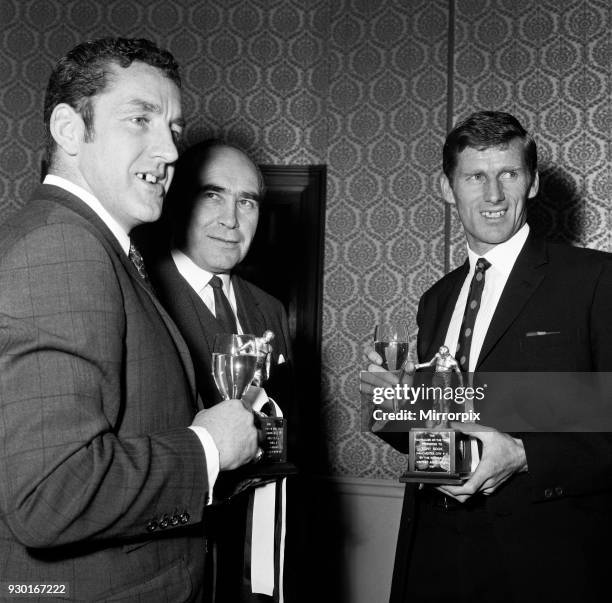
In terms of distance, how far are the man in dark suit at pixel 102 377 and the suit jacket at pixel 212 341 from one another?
1.44ft

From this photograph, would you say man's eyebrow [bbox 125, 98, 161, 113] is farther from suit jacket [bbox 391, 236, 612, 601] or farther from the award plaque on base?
suit jacket [bbox 391, 236, 612, 601]

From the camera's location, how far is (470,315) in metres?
2.65

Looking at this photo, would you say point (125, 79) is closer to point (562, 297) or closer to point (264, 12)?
point (562, 297)

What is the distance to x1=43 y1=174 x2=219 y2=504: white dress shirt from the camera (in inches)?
62.3

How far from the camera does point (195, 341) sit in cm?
270

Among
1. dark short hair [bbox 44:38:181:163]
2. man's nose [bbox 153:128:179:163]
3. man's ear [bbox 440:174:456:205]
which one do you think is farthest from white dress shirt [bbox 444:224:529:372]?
dark short hair [bbox 44:38:181:163]

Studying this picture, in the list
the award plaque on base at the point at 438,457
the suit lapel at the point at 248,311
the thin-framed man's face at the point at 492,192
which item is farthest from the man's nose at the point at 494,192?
the suit lapel at the point at 248,311

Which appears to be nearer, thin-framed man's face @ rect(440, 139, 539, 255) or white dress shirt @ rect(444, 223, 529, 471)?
white dress shirt @ rect(444, 223, 529, 471)

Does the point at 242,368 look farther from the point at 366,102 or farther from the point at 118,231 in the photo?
the point at 366,102

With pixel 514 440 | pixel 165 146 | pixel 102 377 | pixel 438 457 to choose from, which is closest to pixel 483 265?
pixel 514 440

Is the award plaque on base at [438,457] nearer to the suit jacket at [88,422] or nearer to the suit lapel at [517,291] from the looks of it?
the suit lapel at [517,291]

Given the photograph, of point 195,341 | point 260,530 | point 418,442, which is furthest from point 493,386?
point 195,341

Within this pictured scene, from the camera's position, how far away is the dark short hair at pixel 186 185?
3.04 m

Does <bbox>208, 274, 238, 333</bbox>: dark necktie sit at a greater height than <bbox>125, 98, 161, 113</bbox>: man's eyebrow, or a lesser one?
lesser
